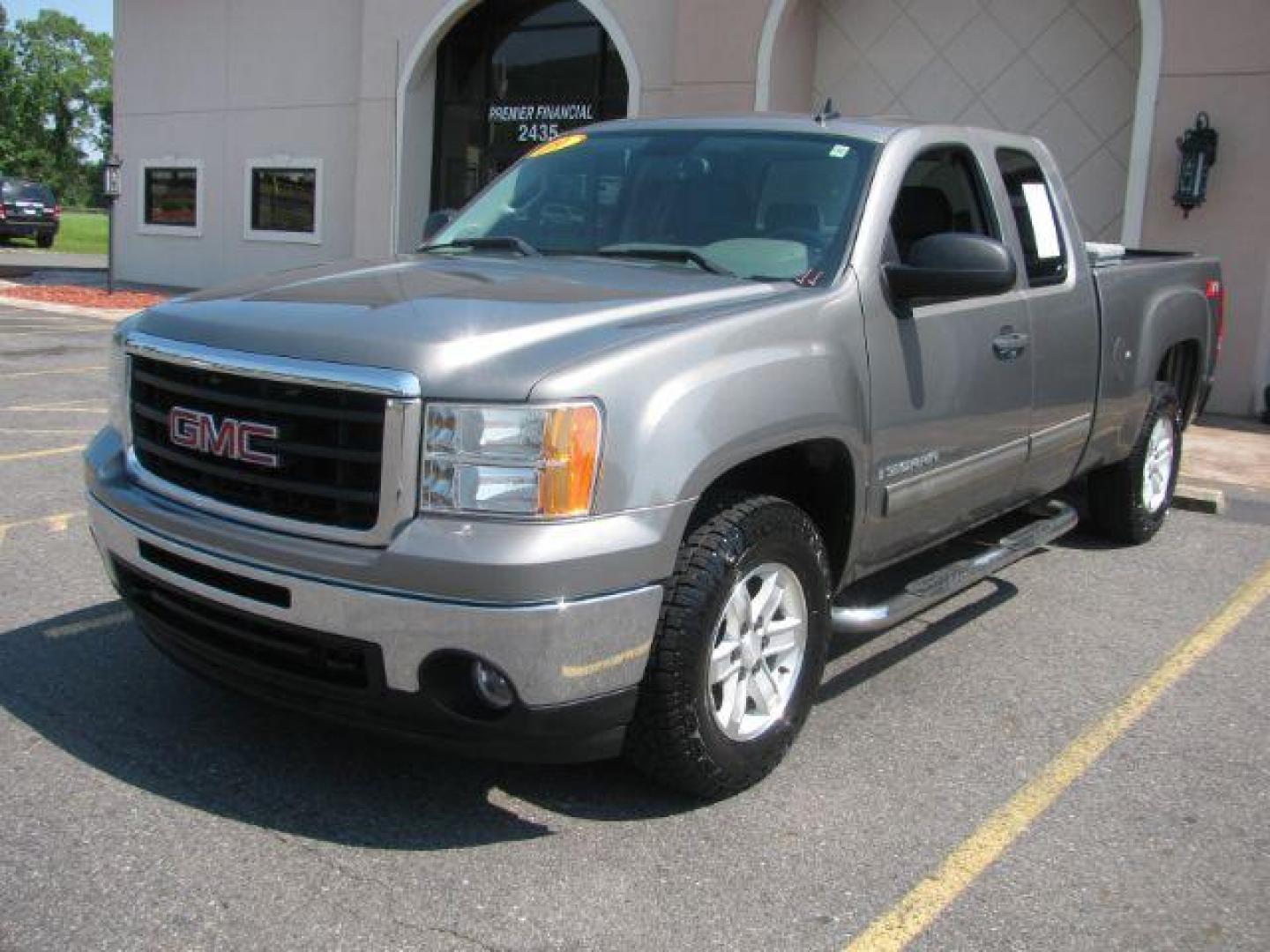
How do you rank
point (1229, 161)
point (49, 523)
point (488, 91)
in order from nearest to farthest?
point (49, 523) < point (1229, 161) < point (488, 91)

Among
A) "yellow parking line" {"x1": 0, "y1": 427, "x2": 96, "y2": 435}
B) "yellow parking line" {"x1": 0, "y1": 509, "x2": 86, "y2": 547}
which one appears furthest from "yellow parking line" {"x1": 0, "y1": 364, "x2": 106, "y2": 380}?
"yellow parking line" {"x1": 0, "y1": 509, "x2": 86, "y2": 547}

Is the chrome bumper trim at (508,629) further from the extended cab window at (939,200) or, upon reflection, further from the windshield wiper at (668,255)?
the extended cab window at (939,200)

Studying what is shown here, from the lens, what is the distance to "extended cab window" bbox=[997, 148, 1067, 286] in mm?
5082

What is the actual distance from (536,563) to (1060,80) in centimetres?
1213

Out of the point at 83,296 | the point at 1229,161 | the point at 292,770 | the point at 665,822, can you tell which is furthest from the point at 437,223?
the point at 83,296

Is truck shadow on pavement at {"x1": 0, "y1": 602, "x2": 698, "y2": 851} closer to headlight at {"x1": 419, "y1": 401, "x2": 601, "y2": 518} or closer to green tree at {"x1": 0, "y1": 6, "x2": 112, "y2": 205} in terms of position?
headlight at {"x1": 419, "y1": 401, "x2": 601, "y2": 518}

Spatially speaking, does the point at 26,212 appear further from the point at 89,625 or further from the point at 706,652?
the point at 706,652

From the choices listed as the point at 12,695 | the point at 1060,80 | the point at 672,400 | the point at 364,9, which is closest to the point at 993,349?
the point at 672,400

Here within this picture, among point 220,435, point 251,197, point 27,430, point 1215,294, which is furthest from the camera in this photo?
point 251,197

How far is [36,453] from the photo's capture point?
7.92 meters

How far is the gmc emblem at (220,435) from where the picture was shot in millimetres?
3209

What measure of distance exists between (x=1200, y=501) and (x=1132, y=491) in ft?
5.02

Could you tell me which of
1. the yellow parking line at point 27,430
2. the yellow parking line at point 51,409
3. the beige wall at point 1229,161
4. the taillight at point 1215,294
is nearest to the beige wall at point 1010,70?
the beige wall at point 1229,161

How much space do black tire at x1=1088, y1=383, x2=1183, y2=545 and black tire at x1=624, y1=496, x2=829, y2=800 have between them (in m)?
3.36
